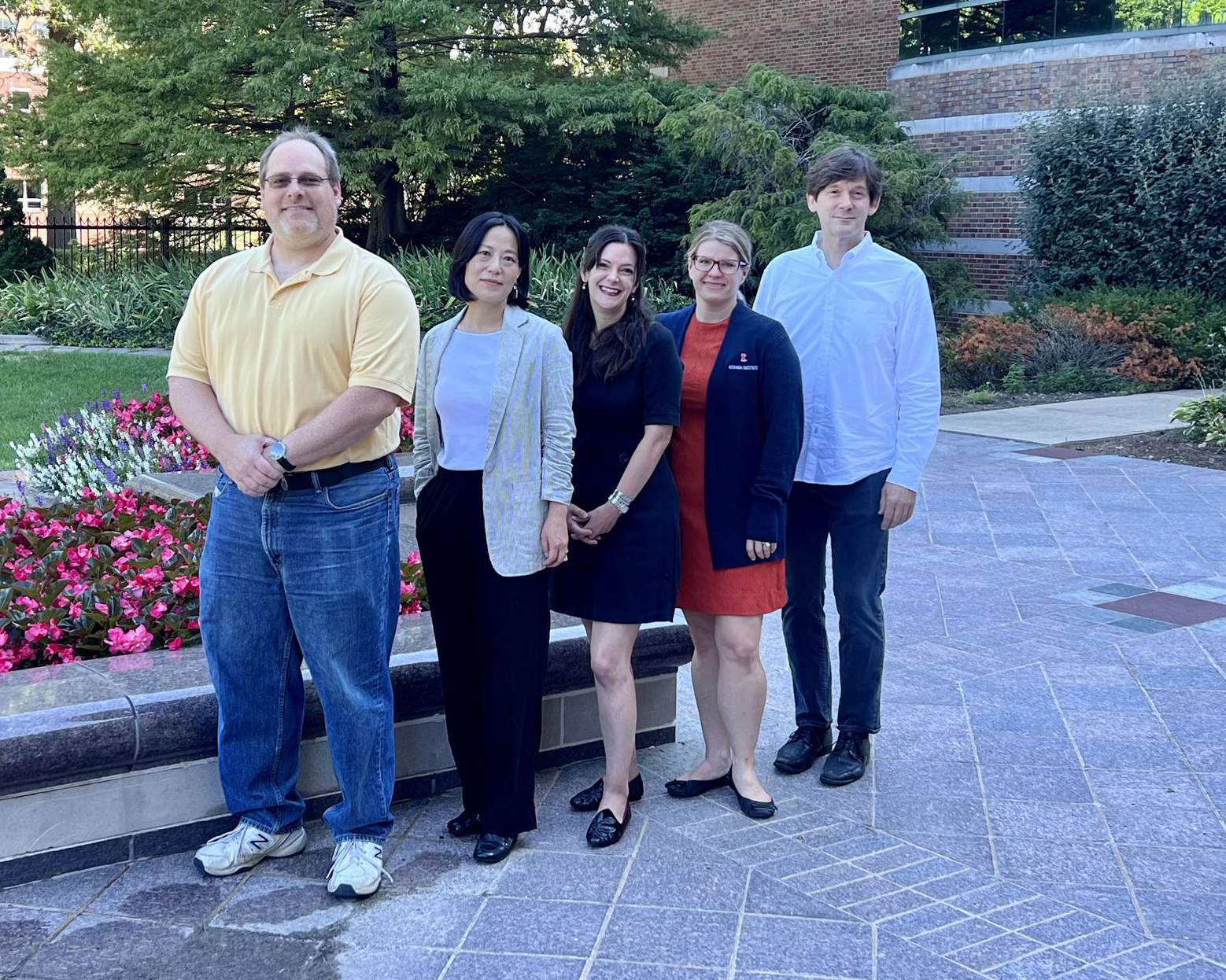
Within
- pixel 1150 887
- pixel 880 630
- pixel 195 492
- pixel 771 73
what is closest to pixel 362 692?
pixel 880 630

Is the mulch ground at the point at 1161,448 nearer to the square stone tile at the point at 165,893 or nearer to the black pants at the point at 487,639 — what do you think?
the black pants at the point at 487,639

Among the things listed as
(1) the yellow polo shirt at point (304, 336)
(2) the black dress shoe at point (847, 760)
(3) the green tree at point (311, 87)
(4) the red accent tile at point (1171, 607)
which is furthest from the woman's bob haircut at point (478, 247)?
(3) the green tree at point (311, 87)

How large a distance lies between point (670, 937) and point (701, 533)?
123 centimetres

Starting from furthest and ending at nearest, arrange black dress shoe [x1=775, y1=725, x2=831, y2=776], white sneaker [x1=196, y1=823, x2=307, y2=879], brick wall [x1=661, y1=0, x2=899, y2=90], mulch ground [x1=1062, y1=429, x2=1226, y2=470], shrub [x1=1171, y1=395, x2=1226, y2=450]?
brick wall [x1=661, y1=0, x2=899, y2=90], shrub [x1=1171, y1=395, x2=1226, y2=450], mulch ground [x1=1062, y1=429, x2=1226, y2=470], black dress shoe [x1=775, y1=725, x2=831, y2=776], white sneaker [x1=196, y1=823, x2=307, y2=879]

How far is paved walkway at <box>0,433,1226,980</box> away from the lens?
10.1ft

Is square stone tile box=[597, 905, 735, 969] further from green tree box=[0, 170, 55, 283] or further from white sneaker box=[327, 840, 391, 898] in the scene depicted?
green tree box=[0, 170, 55, 283]

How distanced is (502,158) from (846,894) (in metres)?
19.7

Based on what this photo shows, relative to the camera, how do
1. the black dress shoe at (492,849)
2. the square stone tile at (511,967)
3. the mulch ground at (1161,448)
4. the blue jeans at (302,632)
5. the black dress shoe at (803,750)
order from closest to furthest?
1. the square stone tile at (511,967)
2. the blue jeans at (302,632)
3. the black dress shoe at (492,849)
4. the black dress shoe at (803,750)
5. the mulch ground at (1161,448)

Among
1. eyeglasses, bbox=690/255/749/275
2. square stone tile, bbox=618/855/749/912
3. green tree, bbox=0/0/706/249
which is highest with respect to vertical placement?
green tree, bbox=0/0/706/249

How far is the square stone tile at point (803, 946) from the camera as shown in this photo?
3.03 metres

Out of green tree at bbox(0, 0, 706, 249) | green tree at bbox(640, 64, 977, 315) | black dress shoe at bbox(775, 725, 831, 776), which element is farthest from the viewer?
green tree at bbox(0, 0, 706, 249)

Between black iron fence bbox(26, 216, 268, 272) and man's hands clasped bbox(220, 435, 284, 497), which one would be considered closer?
man's hands clasped bbox(220, 435, 284, 497)

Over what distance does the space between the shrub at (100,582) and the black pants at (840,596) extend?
1.38 metres

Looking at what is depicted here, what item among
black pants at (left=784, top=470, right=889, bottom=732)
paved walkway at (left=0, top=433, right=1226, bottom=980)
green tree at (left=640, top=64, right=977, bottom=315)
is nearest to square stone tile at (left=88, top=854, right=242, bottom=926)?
paved walkway at (left=0, top=433, right=1226, bottom=980)
